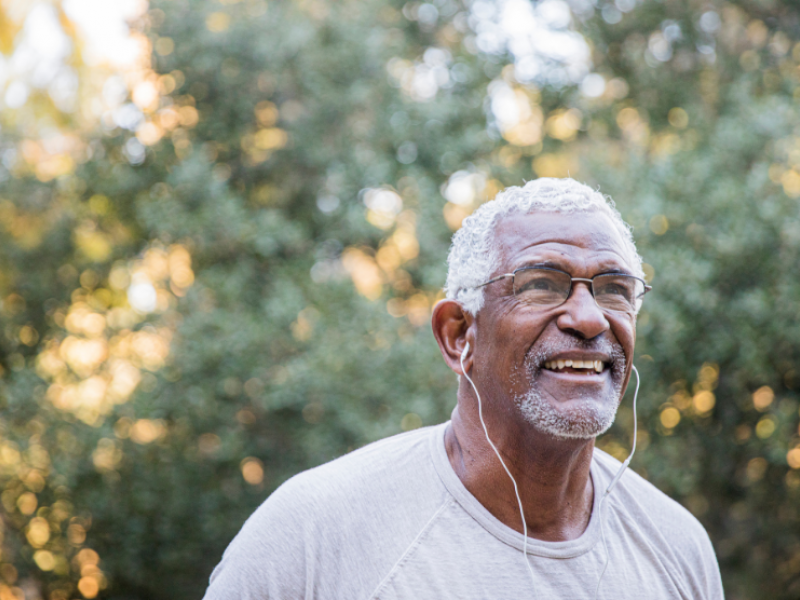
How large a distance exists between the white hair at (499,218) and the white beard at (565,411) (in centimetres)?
25

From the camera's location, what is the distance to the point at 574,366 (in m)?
1.91

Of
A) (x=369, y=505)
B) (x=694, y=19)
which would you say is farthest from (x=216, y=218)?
(x=694, y=19)

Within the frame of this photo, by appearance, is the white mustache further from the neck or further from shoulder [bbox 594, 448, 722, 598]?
shoulder [bbox 594, 448, 722, 598]

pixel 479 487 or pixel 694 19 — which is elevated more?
pixel 694 19

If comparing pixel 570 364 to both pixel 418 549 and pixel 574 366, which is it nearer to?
pixel 574 366

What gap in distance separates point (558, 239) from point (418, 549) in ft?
2.98

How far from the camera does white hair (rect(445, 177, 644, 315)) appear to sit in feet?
A: 6.62

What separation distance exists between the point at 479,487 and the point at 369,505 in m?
0.31

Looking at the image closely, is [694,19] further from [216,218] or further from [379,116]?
[216,218]

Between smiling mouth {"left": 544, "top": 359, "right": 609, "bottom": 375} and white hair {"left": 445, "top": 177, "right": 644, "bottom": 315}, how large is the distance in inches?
10.5

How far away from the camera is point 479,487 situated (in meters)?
1.96

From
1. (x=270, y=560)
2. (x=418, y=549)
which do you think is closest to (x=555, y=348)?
(x=418, y=549)

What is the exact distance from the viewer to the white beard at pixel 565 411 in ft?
6.06

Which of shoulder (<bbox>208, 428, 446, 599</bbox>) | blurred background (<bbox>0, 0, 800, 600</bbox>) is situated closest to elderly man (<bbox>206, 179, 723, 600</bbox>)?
shoulder (<bbox>208, 428, 446, 599</bbox>)
